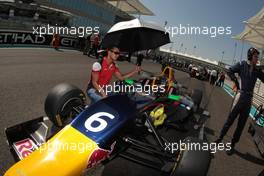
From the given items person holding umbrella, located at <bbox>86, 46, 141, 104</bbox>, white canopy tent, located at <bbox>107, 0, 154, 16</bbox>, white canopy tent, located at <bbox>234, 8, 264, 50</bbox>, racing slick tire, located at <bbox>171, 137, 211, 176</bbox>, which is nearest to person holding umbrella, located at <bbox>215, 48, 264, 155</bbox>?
person holding umbrella, located at <bbox>86, 46, 141, 104</bbox>

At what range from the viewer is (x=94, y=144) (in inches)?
119

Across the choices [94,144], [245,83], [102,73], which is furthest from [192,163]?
[245,83]

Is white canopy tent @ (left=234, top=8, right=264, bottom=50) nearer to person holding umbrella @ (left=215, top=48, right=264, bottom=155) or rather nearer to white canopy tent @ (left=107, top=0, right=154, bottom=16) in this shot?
white canopy tent @ (left=107, top=0, right=154, bottom=16)

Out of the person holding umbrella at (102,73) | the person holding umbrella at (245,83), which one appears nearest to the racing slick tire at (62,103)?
the person holding umbrella at (102,73)

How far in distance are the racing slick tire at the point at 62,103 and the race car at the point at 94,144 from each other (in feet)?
1.93

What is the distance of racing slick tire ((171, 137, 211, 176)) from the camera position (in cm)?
298

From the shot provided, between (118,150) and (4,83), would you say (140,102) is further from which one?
(4,83)

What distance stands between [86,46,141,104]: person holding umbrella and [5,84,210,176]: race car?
0.57m

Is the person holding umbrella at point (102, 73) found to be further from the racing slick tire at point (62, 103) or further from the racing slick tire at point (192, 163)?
the racing slick tire at point (192, 163)

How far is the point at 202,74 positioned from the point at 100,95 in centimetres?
2557

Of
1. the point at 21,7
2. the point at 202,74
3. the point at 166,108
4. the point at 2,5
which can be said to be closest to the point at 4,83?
the point at 166,108

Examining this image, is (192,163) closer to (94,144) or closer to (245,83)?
(94,144)

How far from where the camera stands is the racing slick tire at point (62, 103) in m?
4.20

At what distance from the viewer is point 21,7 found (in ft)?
112
